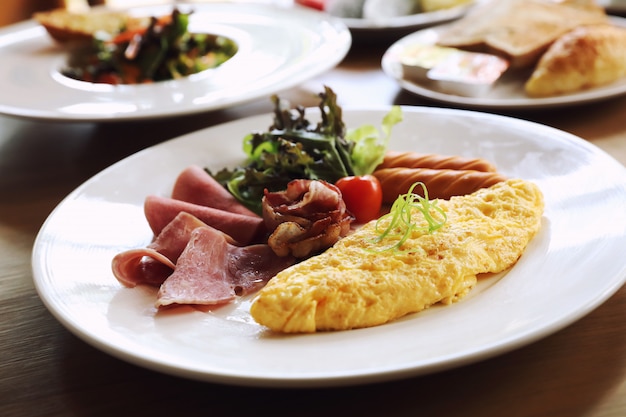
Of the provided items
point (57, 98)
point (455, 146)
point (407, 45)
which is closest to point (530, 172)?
point (455, 146)

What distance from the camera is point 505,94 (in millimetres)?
3061

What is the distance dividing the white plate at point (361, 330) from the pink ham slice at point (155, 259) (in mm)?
41

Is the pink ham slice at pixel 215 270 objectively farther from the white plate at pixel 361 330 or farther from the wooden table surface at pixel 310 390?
the wooden table surface at pixel 310 390

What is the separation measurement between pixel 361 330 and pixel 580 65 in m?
1.93

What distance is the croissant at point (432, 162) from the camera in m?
2.28

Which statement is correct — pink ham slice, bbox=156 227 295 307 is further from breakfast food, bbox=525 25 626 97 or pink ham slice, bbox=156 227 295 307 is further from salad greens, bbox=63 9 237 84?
salad greens, bbox=63 9 237 84

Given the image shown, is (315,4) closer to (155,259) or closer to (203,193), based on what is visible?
(203,193)

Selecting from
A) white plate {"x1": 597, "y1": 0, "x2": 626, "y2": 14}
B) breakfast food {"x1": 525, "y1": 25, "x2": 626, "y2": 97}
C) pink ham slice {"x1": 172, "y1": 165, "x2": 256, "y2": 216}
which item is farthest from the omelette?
white plate {"x1": 597, "y1": 0, "x2": 626, "y2": 14}

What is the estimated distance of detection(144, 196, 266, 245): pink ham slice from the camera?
83.1 inches

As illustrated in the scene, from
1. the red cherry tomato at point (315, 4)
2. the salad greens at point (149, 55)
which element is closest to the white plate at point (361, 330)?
the salad greens at point (149, 55)

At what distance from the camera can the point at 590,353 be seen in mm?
1532

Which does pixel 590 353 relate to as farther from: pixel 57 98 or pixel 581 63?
pixel 57 98

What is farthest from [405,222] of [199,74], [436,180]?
[199,74]

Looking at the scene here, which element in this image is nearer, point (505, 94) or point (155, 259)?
point (155, 259)
